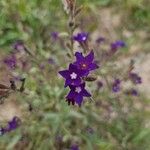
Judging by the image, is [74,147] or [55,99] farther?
[55,99]

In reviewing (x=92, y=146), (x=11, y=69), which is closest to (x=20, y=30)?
(x=11, y=69)

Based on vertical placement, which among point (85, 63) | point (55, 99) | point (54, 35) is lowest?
point (85, 63)

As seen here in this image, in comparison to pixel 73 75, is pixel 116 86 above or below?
above

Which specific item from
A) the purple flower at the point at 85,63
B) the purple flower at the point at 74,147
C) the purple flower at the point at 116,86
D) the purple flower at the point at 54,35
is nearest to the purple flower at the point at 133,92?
the purple flower at the point at 116,86

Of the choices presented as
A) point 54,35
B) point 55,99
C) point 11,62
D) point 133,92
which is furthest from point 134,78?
point 11,62

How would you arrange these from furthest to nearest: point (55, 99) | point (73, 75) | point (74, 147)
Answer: point (55, 99)
point (74, 147)
point (73, 75)

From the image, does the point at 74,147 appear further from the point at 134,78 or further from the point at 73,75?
the point at 73,75

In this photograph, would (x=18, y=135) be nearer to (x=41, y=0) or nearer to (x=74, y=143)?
(x=74, y=143)

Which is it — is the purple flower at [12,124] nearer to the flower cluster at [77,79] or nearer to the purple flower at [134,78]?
the purple flower at [134,78]
